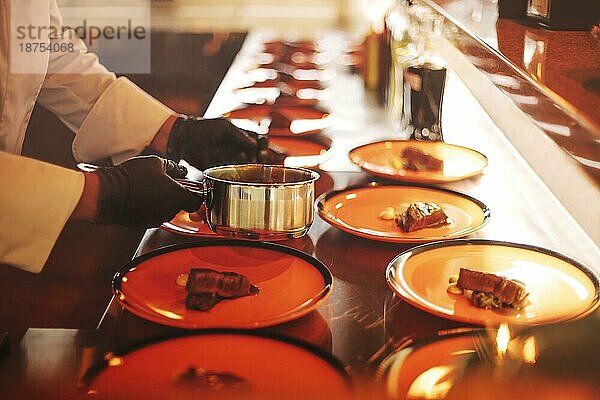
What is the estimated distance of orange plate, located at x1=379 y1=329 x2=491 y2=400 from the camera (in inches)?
33.7

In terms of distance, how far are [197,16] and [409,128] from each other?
5220 mm

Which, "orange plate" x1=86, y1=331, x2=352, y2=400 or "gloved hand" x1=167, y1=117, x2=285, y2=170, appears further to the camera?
"gloved hand" x1=167, y1=117, x2=285, y2=170

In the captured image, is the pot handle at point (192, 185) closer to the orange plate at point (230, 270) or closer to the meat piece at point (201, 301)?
the orange plate at point (230, 270)

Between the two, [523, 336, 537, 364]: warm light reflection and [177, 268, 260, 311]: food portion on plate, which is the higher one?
[177, 268, 260, 311]: food portion on plate

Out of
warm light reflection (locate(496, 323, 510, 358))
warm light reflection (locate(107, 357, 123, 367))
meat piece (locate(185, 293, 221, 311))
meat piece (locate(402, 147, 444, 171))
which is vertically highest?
meat piece (locate(402, 147, 444, 171))

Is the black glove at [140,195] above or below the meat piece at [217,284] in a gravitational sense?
above

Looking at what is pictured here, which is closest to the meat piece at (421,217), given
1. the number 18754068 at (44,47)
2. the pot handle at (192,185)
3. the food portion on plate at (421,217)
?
the food portion on plate at (421,217)

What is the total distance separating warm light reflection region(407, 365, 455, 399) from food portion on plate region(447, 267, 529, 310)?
15 centimetres

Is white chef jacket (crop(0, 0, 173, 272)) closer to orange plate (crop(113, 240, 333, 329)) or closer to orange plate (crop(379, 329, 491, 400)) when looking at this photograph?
orange plate (crop(113, 240, 333, 329))

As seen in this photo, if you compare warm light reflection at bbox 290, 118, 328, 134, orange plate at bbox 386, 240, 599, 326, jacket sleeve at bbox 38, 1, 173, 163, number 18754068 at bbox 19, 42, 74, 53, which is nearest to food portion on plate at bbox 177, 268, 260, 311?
orange plate at bbox 386, 240, 599, 326

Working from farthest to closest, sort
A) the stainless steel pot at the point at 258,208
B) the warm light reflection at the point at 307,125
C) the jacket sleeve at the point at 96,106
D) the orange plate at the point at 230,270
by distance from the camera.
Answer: the warm light reflection at the point at 307,125 → the jacket sleeve at the point at 96,106 → the stainless steel pot at the point at 258,208 → the orange plate at the point at 230,270

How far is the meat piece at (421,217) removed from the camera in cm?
131

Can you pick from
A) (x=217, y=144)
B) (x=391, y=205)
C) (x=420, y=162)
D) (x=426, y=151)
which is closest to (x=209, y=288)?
(x=391, y=205)

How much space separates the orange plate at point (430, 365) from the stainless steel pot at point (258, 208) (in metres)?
0.27
